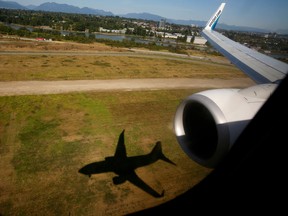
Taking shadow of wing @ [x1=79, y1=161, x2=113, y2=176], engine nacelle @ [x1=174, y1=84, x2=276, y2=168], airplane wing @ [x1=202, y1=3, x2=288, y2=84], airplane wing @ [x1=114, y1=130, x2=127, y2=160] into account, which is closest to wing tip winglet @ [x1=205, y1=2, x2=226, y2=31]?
airplane wing @ [x1=202, y1=3, x2=288, y2=84]

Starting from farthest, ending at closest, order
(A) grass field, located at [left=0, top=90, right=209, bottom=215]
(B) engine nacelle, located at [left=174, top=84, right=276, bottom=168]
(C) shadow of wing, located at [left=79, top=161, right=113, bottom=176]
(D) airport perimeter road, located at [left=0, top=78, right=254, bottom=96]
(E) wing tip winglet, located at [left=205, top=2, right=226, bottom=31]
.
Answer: (D) airport perimeter road, located at [left=0, top=78, right=254, bottom=96], (E) wing tip winglet, located at [left=205, top=2, right=226, bottom=31], (C) shadow of wing, located at [left=79, top=161, right=113, bottom=176], (A) grass field, located at [left=0, top=90, right=209, bottom=215], (B) engine nacelle, located at [left=174, top=84, right=276, bottom=168]

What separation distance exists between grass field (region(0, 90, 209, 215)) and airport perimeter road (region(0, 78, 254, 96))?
1658 millimetres

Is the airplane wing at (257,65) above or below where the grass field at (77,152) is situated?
above

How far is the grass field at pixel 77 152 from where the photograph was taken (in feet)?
29.6

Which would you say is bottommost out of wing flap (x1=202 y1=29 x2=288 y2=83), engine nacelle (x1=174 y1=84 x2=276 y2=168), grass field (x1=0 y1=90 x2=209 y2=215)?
grass field (x1=0 y1=90 x2=209 y2=215)

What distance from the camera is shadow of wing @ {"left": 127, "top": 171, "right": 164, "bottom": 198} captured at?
966 centimetres

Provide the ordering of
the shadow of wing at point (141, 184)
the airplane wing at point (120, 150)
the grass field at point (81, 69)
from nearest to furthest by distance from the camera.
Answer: the shadow of wing at point (141, 184)
the airplane wing at point (120, 150)
the grass field at point (81, 69)

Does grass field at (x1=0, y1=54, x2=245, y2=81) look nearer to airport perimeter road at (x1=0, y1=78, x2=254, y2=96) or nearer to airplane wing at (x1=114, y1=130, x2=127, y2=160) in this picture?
airport perimeter road at (x1=0, y1=78, x2=254, y2=96)

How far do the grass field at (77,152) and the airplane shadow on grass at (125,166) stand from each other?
26cm

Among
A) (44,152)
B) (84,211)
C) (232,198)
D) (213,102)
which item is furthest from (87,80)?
(232,198)

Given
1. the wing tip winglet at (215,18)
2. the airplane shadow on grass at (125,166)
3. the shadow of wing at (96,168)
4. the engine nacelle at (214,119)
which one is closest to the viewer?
the engine nacelle at (214,119)

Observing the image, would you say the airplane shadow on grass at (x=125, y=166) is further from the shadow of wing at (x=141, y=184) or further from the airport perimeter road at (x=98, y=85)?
the airport perimeter road at (x=98, y=85)

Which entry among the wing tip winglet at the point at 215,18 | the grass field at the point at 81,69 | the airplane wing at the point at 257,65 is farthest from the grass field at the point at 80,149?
the wing tip winglet at the point at 215,18

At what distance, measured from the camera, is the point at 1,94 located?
18.3 m
